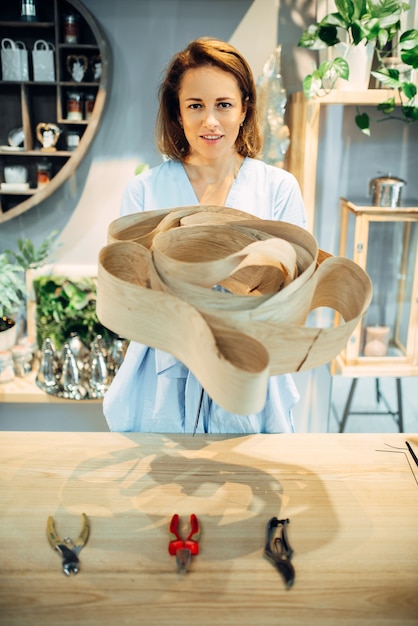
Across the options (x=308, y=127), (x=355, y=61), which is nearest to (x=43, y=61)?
(x=308, y=127)

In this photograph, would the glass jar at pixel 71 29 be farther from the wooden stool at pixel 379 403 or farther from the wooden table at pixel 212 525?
the wooden stool at pixel 379 403

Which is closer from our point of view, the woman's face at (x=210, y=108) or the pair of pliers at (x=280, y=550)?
the pair of pliers at (x=280, y=550)

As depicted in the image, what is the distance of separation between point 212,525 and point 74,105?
1.84 meters

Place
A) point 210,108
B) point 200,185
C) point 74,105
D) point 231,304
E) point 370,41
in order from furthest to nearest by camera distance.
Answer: point 74,105 → point 370,41 → point 200,185 → point 210,108 → point 231,304

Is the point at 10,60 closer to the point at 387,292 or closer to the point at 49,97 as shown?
the point at 49,97

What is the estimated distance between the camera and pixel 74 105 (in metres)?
2.44

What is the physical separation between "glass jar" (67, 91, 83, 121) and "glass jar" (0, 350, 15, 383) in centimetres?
96

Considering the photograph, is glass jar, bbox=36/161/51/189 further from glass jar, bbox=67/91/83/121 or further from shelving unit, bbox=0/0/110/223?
glass jar, bbox=67/91/83/121

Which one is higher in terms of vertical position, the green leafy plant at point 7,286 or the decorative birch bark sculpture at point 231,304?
the decorative birch bark sculpture at point 231,304

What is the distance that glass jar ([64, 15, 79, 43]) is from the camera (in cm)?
237

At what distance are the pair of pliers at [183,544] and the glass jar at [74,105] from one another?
1794mm

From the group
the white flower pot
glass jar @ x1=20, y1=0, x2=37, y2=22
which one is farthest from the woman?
glass jar @ x1=20, y1=0, x2=37, y2=22

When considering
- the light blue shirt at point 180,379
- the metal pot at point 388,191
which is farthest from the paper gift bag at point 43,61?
the metal pot at point 388,191

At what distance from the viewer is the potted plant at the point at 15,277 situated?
254 cm
